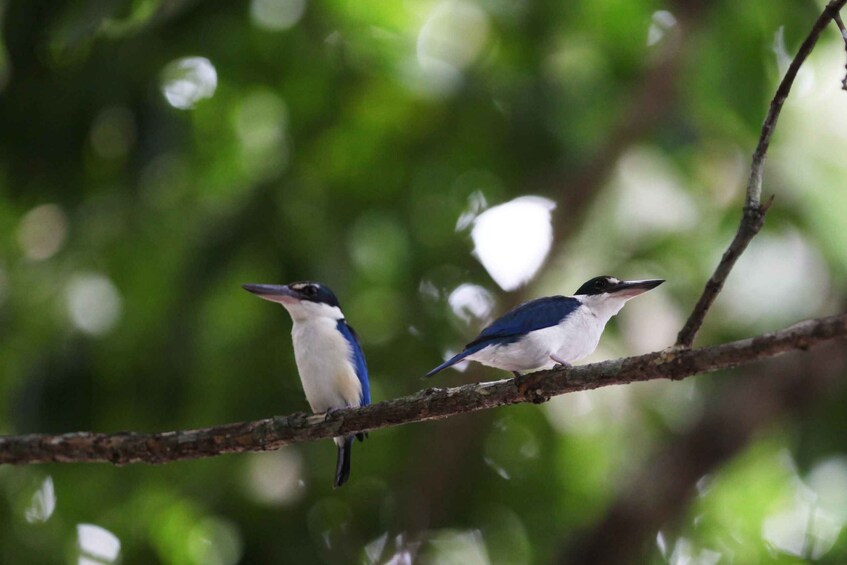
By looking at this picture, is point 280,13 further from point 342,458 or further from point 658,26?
point 342,458

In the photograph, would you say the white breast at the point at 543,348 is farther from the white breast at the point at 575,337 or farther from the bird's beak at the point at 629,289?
the bird's beak at the point at 629,289

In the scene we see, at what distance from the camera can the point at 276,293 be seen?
462 centimetres

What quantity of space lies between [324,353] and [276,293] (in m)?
0.66

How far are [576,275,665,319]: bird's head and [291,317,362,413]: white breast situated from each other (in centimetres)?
152

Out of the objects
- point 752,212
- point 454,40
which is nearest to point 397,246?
point 454,40

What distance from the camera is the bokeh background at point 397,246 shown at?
20.7 ft

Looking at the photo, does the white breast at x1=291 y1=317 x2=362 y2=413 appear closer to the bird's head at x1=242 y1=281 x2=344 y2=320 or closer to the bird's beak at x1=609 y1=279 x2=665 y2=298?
the bird's head at x1=242 y1=281 x2=344 y2=320

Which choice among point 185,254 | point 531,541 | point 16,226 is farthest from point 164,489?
point 531,541

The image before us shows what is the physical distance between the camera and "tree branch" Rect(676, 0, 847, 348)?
2.79 meters

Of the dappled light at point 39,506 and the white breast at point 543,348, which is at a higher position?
the white breast at point 543,348

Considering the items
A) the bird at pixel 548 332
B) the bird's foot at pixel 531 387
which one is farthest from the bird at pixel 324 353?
the bird's foot at pixel 531 387

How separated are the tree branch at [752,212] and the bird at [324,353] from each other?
257 centimetres

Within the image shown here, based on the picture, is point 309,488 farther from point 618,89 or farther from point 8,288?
point 618,89

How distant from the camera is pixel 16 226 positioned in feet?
24.9
